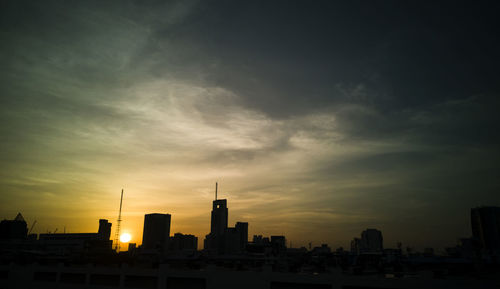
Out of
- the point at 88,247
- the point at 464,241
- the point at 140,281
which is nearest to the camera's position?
the point at 140,281

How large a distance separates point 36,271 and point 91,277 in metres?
19.8

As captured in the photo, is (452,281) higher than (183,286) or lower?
higher

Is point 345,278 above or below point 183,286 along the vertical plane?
above

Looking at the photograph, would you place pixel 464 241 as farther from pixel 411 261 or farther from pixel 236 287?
pixel 236 287

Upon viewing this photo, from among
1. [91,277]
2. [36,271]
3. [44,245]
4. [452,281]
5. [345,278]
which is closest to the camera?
[452,281]

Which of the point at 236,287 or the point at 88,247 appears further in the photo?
the point at 88,247

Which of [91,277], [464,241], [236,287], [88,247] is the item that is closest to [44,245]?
[88,247]

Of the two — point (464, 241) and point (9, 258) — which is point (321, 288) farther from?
point (464, 241)

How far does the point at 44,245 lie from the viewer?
184375mm

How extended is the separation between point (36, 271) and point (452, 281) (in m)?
93.1

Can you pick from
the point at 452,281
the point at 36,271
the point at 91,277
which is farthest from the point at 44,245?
the point at 452,281

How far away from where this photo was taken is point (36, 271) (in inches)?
3273

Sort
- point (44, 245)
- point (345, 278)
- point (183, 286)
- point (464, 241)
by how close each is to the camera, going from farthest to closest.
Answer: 1. point (44, 245)
2. point (464, 241)
3. point (183, 286)
4. point (345, 278)

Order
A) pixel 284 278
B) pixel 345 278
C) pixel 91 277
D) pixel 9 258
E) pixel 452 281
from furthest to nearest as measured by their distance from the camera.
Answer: pixel 9 258
pixel 91 277
pixel 284 278
pixel 345 278
pixel 452 281
